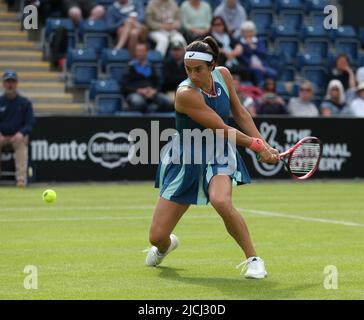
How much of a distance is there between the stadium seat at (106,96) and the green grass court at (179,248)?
3332 mm

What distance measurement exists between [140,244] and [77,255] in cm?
108

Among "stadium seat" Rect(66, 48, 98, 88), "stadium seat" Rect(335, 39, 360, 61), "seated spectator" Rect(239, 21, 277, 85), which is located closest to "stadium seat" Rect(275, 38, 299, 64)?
"stadium seat" Rect(335, 39, 360, 61)

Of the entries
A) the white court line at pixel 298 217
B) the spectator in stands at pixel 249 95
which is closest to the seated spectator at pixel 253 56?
the spectator in stands at pixel 249 95

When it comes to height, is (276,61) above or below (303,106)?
above

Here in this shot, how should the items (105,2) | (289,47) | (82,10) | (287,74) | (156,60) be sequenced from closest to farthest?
(156,60) < (82,10) < (105,2) < (287,74) < (289,47)

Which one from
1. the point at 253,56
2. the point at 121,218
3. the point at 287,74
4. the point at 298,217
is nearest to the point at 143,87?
the point at 253,56

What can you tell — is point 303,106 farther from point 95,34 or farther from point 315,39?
point 95,34

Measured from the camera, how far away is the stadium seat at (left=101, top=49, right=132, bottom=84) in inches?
834

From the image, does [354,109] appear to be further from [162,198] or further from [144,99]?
[162,198]

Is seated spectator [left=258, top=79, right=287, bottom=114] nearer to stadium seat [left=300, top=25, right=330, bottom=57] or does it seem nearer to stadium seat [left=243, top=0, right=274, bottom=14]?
stadium seat [left=300, top=25, right=330, bottom=57]

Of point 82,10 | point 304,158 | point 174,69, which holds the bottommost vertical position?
point 304,158

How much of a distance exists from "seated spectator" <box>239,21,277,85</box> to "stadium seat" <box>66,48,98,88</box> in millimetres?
3133

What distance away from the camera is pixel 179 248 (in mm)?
10742

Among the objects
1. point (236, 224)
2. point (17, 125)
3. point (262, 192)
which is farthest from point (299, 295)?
point (17, 125)
